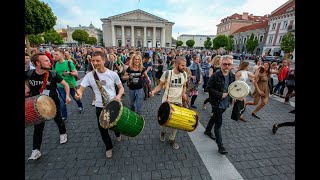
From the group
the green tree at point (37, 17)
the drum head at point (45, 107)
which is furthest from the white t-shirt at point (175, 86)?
the green tree at point (37, 17)

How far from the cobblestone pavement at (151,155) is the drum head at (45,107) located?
100 centimetres

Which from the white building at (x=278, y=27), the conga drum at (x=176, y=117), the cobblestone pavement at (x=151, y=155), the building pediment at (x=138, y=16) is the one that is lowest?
the cobblestone pavement at (x=151, y=155)

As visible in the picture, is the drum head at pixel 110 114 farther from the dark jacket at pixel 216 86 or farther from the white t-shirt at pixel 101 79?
the dark jacket at pixel 216 86

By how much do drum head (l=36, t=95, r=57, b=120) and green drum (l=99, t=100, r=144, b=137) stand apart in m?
0.89

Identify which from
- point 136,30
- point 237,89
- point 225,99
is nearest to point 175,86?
point 225,99

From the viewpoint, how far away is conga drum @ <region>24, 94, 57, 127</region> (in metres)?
2.67

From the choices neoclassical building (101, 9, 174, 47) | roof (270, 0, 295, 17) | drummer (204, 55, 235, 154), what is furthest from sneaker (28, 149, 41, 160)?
neoclassical building (101, 9, 174, 47)

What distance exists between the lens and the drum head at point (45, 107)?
273 cm

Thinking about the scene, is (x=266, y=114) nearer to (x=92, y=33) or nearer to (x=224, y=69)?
(x=224, y=69)

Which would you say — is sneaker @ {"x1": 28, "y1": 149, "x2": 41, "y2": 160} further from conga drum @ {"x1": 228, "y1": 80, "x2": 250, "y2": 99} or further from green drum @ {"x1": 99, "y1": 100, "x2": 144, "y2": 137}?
conga drum @ {"x1": 228, "y1": 80, "x2": 250, "y2": 99}

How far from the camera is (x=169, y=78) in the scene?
3.55 meters

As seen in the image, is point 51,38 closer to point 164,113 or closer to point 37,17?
point 37,17

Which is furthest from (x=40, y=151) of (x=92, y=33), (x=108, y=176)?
(x=92, y=33)

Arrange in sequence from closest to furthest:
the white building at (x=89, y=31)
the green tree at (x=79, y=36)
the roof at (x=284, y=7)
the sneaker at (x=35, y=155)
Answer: the sneaker at (x=35, y=155) < the roof at (x=284, y=7) < the green tree at (x=79, y=36) < the white building at (x=89, y=31)
